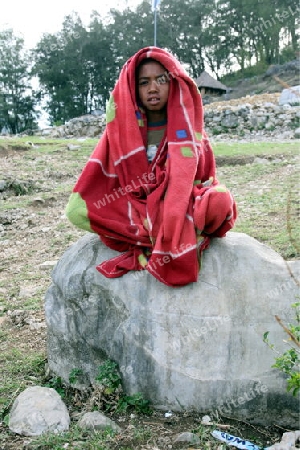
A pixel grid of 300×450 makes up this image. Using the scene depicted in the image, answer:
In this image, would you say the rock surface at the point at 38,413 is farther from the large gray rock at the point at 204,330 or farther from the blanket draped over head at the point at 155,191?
the blanket draped over head at the point at 155,191

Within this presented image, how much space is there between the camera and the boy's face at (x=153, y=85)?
3088mm

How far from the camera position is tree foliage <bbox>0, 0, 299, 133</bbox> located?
1430 inches

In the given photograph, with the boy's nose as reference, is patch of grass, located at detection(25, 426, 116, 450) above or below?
below

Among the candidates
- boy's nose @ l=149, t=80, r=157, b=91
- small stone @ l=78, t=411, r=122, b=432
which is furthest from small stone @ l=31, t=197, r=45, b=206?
small stone @ l=78, t=411, r=122, b=432

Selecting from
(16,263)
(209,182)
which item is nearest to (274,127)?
(16,263)

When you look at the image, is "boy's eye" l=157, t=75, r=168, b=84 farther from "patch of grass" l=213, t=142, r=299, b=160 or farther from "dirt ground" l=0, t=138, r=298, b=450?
"patch of grass" l=213, t=142, r=299, b=160

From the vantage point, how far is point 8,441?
2.69 m

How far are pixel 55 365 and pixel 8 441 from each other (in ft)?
2.15

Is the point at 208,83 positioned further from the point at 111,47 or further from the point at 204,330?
the point at 204,330

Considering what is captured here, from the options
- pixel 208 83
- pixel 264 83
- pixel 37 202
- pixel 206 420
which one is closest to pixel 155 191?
pixel 206 420

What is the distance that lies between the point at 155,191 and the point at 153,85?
679mm

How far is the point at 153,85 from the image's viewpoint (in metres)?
3.09

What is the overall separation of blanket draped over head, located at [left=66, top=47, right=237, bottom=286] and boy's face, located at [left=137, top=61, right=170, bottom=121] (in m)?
0.04

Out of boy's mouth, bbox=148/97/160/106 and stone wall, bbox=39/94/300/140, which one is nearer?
boy's mouth, bbox=148/97/160/106
